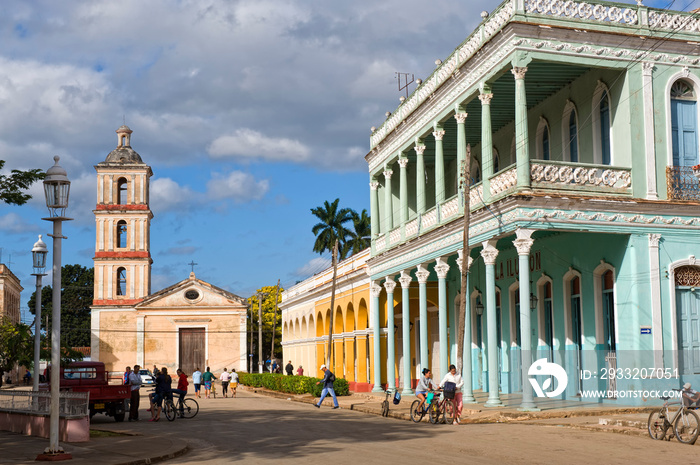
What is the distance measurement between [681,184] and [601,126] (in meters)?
2.49

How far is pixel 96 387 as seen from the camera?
23.8 metres

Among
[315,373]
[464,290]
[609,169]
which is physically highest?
[609,169]

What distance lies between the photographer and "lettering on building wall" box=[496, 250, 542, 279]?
24875 mm

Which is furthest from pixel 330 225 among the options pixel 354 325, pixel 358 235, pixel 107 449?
pixel 107 449

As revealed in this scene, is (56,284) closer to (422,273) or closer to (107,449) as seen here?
(107,449)

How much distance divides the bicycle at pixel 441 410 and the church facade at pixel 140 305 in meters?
46.6

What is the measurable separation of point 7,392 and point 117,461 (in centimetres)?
838

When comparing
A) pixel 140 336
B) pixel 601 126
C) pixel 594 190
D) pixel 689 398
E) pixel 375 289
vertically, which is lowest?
pixel 689 398

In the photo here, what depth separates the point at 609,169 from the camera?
68.4 feet

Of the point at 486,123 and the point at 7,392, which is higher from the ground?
the point at 486,123

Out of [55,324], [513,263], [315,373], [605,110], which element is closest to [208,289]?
[315,373]

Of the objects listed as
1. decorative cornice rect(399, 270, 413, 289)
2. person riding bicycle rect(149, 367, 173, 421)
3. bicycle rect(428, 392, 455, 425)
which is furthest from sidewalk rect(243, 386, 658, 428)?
person riding bicycle rect(149, 367, 173, 421)

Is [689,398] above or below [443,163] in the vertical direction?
below

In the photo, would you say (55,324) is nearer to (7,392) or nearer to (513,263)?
(7,392)
